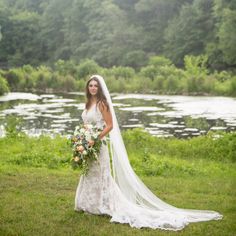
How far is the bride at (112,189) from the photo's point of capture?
6.94 m

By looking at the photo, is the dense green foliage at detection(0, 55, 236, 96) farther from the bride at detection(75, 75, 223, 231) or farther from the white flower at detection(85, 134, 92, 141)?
the white flower at detection(85, 134, 92, 141)

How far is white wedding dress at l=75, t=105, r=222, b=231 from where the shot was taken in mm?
6863

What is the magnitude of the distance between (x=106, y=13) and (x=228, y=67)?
22.4 metres

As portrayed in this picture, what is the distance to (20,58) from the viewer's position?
81438 millimetres

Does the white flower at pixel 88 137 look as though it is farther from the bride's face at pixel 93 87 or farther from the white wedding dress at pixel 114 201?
the bride's face at pixel 93 87

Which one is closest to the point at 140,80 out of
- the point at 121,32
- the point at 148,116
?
the point at 148,116

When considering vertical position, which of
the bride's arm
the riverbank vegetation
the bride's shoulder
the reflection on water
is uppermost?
the riverbank vegetation

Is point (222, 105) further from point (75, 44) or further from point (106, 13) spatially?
point (75, 44)

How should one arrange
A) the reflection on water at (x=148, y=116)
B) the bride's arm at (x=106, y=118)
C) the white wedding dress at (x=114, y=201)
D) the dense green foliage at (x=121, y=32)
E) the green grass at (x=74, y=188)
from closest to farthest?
the green grass at (x=74, y=188) < the white wedding dress at (x=114, y=201) < the bride's arm at (x=106, y=118) < the reflection on water at (x=148, y=116) < the dense green foliage at (x=121, y=32)

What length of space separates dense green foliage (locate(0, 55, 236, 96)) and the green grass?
28.4 meters

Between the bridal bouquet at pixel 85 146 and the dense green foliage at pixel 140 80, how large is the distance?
3488 centimetres

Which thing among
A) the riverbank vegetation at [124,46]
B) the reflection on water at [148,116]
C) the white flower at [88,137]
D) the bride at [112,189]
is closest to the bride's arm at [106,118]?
the bride at [112,189]

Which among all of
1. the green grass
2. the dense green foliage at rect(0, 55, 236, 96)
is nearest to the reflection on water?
the dense green foliage at rect(0, 55, 236, 96)

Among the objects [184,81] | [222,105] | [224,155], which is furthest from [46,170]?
[184,81]
